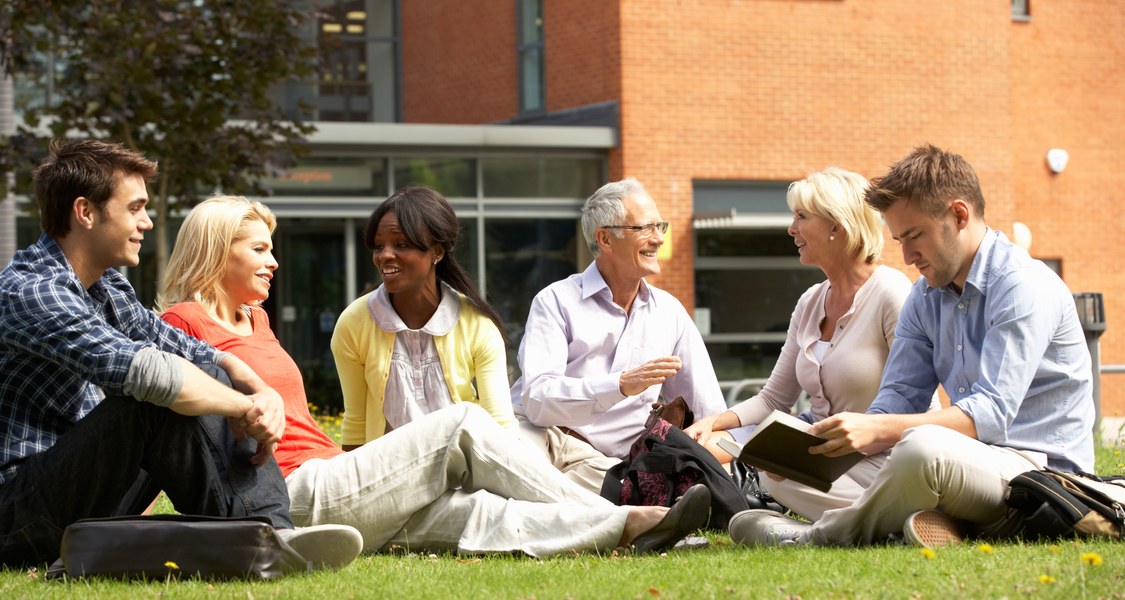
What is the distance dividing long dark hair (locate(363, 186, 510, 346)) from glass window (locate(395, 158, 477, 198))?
39.9ft

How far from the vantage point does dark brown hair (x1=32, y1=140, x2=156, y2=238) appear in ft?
14.0

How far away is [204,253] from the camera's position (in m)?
5.09

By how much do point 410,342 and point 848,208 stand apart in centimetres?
184

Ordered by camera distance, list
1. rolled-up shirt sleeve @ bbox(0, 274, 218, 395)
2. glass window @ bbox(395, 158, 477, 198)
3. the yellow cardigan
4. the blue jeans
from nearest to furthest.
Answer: rolled-up shirt sleeve @ bbox(0, 274, 218, 395) → the blue jeans → the yellow cardigan → glass window @ bbox(395, 158, 477, 198)

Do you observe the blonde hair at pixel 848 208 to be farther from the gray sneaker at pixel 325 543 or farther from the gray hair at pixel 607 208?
the gray sneaker at pixel 325 543

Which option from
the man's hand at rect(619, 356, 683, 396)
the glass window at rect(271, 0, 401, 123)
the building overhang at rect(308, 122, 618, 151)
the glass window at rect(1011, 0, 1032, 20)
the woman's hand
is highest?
the glass window at rect(1011, 0, 1032, 20)

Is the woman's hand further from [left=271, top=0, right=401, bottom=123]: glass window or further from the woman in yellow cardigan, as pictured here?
[left=271, top=0, right=401, bottom=123]: glass window

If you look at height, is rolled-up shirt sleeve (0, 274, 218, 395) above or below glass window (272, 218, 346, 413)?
above

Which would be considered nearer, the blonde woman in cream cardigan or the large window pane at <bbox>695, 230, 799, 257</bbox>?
the blonde woman in cream cardigan

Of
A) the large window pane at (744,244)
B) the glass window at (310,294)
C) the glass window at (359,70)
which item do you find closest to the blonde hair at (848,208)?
the glass window at (310,294)

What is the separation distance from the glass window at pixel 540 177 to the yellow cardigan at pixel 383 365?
12.6m

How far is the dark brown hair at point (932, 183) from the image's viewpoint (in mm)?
4676

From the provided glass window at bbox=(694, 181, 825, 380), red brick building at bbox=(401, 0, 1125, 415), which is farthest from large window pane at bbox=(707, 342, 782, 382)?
red brick building at bbox=(401, 0, 1125, 415)

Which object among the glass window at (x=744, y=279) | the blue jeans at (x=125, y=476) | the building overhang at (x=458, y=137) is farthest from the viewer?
the glass window at (x=744, y=279)
